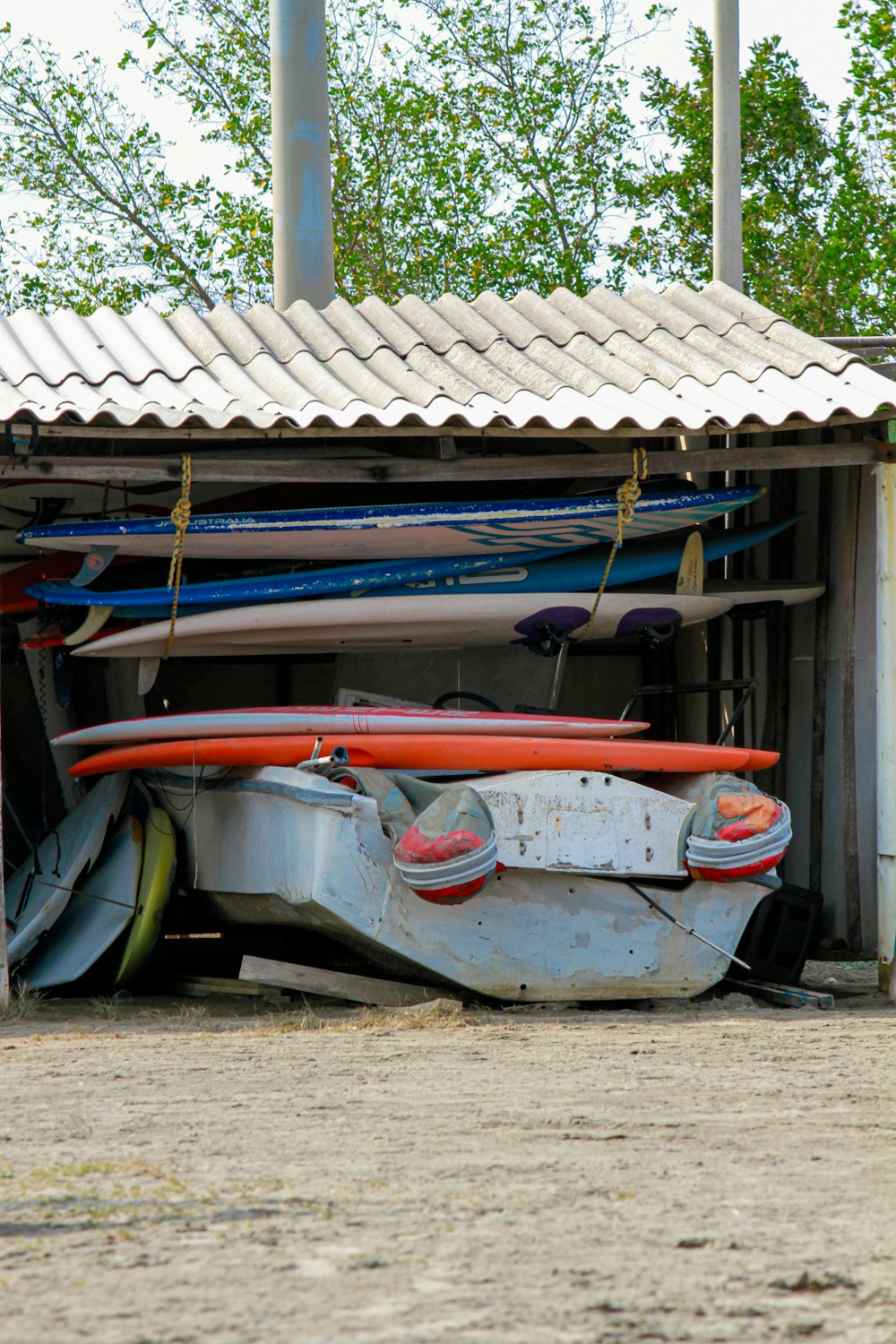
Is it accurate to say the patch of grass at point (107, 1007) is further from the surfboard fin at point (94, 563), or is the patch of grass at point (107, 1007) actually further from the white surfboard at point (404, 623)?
the surfboard fin at point (94, 563)

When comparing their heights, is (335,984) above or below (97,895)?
below

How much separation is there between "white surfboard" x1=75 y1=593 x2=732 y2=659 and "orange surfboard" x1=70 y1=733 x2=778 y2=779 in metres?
0.91

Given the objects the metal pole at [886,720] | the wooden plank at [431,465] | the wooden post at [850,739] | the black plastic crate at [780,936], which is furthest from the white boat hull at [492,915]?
the wooden plank at [431,465]

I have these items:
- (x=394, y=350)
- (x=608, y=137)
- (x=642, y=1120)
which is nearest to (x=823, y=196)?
(x=608, y=137)

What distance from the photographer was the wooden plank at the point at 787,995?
249 inches

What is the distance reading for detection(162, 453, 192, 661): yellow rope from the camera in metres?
6.38

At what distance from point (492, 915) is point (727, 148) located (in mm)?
9279

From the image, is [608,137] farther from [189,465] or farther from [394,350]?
[189,465]

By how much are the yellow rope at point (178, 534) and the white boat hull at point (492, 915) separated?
1091 millimetres

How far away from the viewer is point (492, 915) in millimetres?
6074

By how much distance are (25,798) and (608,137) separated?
15781mm

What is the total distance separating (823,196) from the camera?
2030 centimetres

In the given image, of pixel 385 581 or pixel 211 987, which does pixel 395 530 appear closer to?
pixel 385 581

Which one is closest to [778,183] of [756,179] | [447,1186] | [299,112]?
[756,179]
